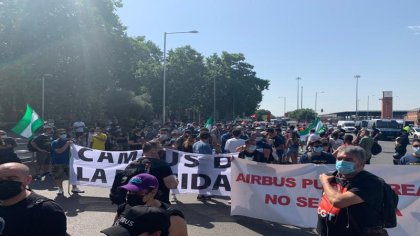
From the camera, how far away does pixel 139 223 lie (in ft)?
7.89

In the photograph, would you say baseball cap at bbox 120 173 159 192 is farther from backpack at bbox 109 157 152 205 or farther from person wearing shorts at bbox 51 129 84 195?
person wearing shorts at bbox 51 129 84 195

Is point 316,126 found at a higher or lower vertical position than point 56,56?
lower

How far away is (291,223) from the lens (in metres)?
7.05

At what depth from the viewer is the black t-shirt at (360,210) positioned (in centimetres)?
333

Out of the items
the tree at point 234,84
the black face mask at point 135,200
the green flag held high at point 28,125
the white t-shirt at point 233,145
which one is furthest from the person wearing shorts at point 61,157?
the tree at point 234,84

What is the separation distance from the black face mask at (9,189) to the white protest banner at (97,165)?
6583 mm

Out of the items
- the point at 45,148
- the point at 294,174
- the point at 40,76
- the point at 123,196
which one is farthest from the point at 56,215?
the point at 40,76

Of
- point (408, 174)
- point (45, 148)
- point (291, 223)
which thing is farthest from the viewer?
point (45, 148)

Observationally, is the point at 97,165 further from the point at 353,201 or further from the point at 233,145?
the point at 353,201

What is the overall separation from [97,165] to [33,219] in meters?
7.07

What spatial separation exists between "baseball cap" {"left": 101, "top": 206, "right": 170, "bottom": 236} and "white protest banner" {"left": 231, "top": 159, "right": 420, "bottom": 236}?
16.1 ft

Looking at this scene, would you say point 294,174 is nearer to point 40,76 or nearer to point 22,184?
point 22,184

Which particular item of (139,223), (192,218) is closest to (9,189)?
(139,223)

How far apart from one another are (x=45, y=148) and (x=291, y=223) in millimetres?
8242
